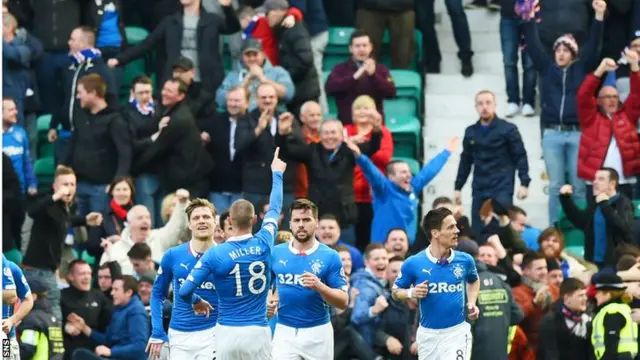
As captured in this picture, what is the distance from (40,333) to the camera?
19578 millimetres

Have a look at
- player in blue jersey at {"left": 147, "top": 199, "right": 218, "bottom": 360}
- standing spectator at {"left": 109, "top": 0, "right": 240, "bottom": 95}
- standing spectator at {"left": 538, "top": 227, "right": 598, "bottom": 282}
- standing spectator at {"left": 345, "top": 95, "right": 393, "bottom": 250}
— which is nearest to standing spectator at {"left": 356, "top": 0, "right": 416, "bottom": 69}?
standing spectator at {"left": 109, "top": 0, "right": 240, "bottom": 95}

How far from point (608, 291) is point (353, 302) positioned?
2.64m

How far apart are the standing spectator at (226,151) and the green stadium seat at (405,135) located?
245 cm

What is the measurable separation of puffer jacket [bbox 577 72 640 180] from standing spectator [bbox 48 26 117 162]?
573cm

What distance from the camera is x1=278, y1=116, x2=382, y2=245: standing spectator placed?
22516 mm

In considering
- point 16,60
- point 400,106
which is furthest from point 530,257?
point 16,60

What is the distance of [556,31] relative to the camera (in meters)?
25.0

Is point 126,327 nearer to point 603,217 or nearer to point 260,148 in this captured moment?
point 260,148

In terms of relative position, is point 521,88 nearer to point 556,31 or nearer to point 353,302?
point 556,31

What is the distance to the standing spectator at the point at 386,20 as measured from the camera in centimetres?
2502

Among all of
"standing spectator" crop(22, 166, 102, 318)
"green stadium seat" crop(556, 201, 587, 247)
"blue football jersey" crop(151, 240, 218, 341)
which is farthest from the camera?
"green stadium seat" crop(556, 201, 587, 247)

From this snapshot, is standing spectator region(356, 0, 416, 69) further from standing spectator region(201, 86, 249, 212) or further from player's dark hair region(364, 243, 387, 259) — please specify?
player's dark hair region(364, 243, 387, 259)

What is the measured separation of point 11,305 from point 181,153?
17.7 ft

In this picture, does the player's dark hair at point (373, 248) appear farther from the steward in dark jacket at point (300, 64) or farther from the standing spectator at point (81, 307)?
the steward in dark jacket at point (300, 64)
